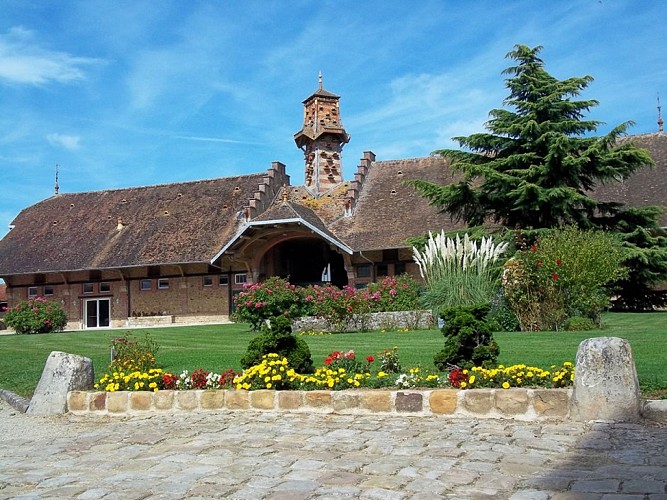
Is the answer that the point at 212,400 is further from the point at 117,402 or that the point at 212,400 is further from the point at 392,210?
the point at 392,210

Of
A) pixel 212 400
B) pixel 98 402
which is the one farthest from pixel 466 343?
pixel 98 402

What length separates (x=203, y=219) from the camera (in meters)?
33.1

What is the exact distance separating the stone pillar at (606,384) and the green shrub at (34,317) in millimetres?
23436

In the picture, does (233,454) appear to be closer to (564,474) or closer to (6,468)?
(6,468)

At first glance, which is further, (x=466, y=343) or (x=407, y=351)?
(x=407, y=351)

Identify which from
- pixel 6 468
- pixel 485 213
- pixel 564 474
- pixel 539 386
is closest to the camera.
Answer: pixel 564 474

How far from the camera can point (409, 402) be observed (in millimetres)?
7195

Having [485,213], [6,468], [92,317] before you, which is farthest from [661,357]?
[92,317]

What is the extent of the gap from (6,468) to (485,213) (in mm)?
19293

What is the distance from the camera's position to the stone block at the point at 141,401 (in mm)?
8125

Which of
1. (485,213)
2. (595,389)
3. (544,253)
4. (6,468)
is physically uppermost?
(485,213)

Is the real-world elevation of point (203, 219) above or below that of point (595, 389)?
above

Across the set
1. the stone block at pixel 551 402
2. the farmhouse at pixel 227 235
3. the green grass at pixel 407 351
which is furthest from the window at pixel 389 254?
the stone block at pixel 551 402

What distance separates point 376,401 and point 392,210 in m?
22.7
